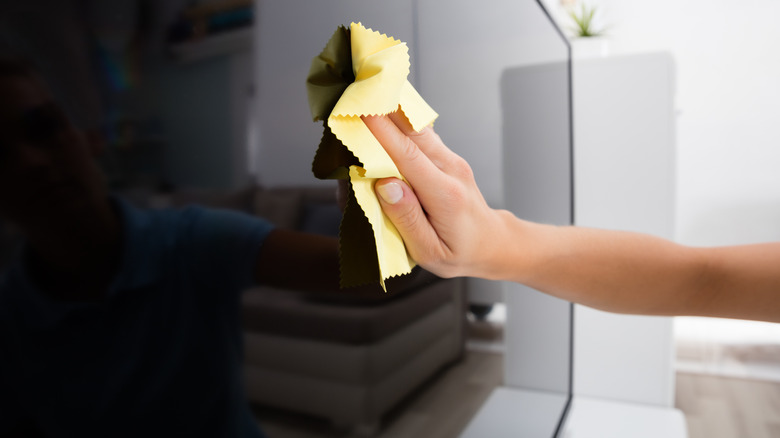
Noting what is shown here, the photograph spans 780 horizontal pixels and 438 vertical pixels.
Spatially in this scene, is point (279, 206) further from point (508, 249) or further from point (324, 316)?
point (508, 249)

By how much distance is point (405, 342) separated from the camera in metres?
0.57

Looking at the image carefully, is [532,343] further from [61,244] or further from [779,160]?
[779,160]

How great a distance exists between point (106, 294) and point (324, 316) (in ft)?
0.60

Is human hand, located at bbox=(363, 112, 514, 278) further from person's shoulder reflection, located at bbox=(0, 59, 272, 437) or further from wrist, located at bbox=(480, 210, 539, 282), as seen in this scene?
person's shoulder reflection, located at bbox=(0, 59, 272, 437)

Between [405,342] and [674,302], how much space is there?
458 millimetres

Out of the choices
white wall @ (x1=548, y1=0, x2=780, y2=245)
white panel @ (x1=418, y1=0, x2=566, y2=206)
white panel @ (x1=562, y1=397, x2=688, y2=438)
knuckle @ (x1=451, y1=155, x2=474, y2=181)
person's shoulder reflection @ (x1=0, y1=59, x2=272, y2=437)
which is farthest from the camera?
white wall @ (x1=548, y1=0, x2=780, y2=245)

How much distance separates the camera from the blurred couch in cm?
37

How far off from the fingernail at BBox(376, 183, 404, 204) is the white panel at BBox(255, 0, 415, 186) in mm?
78

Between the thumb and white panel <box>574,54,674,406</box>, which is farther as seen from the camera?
white panel <box>574,54,674,406</box>

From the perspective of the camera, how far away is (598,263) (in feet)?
2.34

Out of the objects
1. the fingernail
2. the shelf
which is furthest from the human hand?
the shelf

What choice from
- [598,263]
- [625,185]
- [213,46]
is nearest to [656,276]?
[598,263]

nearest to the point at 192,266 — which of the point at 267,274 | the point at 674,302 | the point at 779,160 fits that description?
the point at 267,274

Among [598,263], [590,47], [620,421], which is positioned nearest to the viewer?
[598,263]
